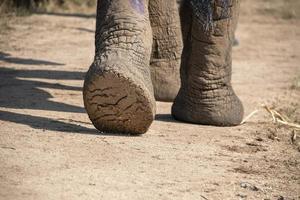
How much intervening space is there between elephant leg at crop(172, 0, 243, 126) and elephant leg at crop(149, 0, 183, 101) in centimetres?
47

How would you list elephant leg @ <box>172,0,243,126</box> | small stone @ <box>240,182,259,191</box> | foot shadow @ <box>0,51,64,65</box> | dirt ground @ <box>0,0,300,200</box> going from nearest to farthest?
dirt ground @ <box>0,0,300,200</box> → small stone @ <box>240,182,259,191</box> → elephant leg @ <box>172,0,243,126</box> → foot shadow @ <box>0,51,64,65</box>

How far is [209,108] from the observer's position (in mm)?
3795

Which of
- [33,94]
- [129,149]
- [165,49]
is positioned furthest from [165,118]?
[129,149]

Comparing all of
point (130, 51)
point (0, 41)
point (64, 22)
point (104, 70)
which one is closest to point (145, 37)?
point (130, 51)

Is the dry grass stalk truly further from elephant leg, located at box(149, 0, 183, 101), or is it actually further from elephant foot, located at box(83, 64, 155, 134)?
elephant foot, located at box(83, 64, 155, 134)

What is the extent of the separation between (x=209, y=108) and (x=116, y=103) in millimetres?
786

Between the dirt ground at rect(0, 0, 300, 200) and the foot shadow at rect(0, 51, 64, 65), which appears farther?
the foot shadow at rect(0, 51, 64, 65)

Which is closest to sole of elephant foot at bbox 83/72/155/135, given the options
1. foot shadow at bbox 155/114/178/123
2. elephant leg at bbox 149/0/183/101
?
foot shadow at bbox 155/114/178/123

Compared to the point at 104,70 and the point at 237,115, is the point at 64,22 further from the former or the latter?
the point at 104,70

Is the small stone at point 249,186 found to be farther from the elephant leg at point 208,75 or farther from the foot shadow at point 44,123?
the elephant leg at point 208,75

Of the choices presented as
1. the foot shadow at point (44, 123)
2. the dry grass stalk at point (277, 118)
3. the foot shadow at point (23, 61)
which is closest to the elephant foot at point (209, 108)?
the dry grass stalk at point (277, 118)

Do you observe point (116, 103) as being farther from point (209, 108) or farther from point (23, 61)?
point (23, 61)

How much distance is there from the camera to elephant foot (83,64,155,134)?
3.08 metres

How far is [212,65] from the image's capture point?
3.76 metres
